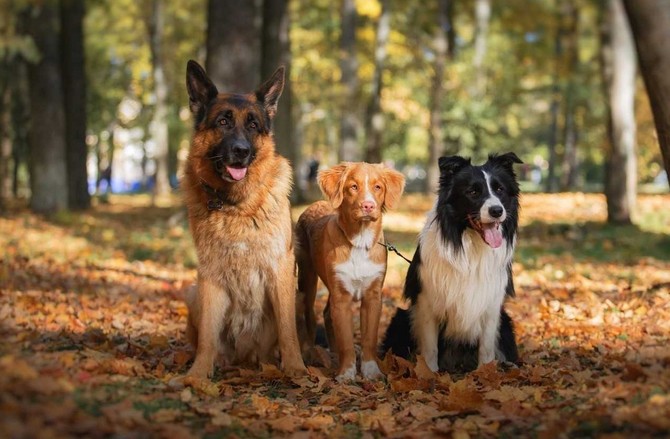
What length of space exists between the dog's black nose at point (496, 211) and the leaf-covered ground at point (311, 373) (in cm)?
118

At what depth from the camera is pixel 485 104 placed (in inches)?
1021

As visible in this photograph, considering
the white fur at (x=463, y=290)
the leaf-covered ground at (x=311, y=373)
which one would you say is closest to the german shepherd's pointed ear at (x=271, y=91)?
the white fur at (x=463, y=290)

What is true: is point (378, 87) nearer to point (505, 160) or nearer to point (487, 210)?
point (505, 160)

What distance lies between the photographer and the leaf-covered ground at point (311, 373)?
378cm

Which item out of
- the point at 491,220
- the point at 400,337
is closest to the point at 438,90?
the point at 400,337

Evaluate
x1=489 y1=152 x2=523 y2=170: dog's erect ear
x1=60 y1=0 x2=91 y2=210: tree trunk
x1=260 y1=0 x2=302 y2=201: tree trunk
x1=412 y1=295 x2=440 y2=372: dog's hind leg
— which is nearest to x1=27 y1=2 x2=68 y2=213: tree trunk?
x1=60 y1=0 x2=91 y2=210: tree trunk

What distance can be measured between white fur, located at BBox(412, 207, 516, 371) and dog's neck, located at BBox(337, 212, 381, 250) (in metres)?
0.52

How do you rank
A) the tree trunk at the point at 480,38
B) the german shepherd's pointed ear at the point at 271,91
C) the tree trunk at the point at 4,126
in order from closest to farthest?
the german shepherd's pointed ear at the point at 271,91
the tree trunk at the point at 4,126
the tree trunk at the point at 480,38

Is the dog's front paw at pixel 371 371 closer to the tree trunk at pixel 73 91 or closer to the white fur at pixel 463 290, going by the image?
the white fur at pixel 463 290

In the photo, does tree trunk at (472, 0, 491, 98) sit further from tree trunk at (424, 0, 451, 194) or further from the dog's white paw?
the dog's white paw

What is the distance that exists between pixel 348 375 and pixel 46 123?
616 inches

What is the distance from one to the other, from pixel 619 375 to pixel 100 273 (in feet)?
26.5

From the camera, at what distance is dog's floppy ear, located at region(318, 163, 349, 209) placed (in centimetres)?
600

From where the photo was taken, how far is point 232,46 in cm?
1416
